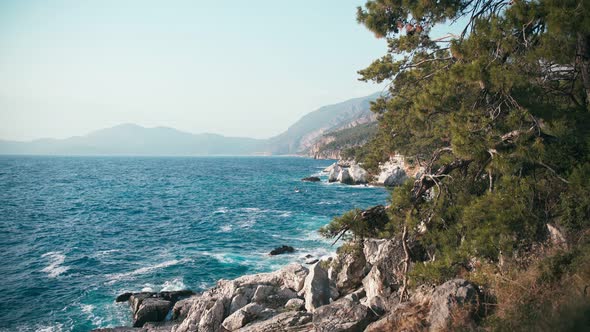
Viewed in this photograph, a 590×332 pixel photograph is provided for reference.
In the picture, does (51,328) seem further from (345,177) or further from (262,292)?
(345,177)

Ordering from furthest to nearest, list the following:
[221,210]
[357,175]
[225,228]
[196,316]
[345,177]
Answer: [345,177]
[357,175]
[221,210]
[225,228]
[196,316]

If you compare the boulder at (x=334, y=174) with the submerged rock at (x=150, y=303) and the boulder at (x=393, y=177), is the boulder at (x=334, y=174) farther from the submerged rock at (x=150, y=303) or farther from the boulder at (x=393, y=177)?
the submerged rock at (x=150, y=303)

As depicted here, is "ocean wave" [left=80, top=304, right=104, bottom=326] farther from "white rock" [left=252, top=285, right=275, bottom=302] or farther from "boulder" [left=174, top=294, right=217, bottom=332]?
"white rock" [left=252, top=285, right=275, bottom=302]

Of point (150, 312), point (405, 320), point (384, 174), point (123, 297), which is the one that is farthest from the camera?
point (384, 174)

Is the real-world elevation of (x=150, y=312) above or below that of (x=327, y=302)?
below

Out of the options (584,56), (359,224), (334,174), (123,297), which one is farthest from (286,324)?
(334,174)

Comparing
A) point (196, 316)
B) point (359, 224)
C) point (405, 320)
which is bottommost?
point (196, 316)

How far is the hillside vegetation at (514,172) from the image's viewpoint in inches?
250

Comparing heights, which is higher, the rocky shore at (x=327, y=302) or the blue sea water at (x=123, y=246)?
the rocky shore at (x=327, y=302)

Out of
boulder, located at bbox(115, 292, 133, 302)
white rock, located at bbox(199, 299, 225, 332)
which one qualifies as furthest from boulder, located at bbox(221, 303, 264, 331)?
boulder, located at bbox(115, 292, 133, 302)

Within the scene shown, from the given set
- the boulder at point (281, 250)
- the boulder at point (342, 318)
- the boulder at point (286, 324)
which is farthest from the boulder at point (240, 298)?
the boulder at point (281, 250)

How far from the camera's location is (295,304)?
41.3ft

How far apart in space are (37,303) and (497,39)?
77.1 feet

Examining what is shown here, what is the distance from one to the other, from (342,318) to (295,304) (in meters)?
4.79
